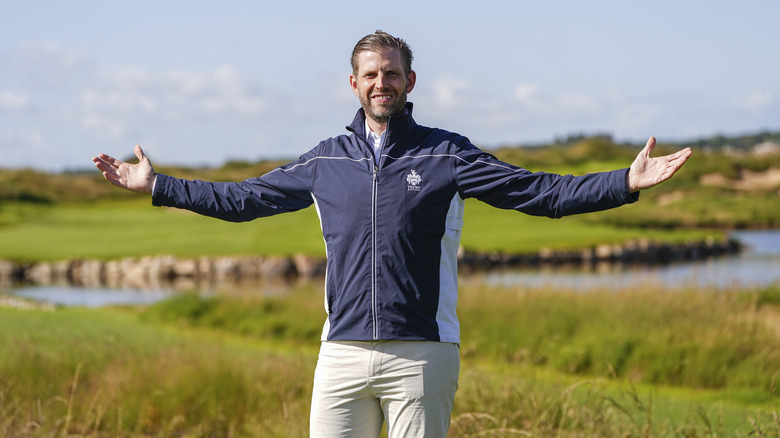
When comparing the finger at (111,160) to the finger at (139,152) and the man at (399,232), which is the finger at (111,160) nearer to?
the finger at (139,152)

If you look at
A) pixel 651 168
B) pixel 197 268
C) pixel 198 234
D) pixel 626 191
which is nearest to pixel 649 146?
pixel 651 168

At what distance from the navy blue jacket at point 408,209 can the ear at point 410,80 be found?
0.42ft

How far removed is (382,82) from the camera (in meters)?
3.26

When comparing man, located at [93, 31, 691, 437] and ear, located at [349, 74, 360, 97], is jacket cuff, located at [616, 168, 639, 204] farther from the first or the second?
ear, located at [349, 74, 360, 97]

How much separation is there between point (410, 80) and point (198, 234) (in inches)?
1356

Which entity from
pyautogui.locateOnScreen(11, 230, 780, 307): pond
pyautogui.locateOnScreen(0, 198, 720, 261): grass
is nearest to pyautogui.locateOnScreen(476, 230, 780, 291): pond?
pyautogui.locateOnScreen(11, 230, 780, 307): pond

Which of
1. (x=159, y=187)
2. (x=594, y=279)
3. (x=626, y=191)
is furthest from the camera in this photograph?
(x=594, y=279)

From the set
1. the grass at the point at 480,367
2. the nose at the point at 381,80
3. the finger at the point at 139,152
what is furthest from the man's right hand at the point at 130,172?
the grass at the point at 480,367

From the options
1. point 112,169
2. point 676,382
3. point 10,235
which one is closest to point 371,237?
point 112,169

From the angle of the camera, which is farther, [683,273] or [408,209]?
[683,273]

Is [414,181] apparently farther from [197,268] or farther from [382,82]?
[197,268]

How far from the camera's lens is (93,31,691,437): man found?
3.15m

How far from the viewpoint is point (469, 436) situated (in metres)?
4.84

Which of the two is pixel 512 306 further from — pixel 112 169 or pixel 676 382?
pixel 112 169
